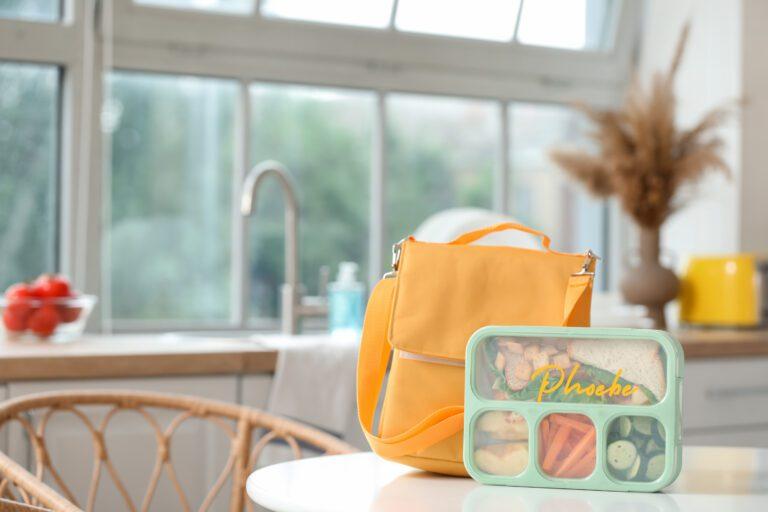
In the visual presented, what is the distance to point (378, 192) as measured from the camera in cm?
294

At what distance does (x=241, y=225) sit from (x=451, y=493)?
1.85 m

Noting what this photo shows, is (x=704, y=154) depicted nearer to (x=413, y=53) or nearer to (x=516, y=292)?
(x=413, y=53)

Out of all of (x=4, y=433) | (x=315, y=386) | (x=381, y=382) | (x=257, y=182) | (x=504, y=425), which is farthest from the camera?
(x=257, y=182)

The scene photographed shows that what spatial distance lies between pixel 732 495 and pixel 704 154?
1805 mm

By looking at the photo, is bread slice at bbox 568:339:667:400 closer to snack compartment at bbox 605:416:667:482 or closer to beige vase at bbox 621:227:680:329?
snack compartment at bbox 605:416:667:482

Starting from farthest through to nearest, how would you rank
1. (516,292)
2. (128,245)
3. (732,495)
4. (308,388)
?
(128,245), (308,388), (516,292), (732,495)

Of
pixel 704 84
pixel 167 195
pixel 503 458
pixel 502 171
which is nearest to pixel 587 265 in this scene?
pixel 503 458

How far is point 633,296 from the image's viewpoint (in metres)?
2.73

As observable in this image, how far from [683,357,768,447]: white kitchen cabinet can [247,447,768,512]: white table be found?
4.36ft

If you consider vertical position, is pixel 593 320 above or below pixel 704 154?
below

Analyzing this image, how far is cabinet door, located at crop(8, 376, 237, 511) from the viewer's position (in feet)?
6.32

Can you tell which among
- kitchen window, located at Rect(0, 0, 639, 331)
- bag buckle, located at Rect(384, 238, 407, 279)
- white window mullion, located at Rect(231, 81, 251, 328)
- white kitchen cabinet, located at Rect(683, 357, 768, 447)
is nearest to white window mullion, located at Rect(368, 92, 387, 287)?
kitchen window, located at Rect(0, 0, 639, 331)

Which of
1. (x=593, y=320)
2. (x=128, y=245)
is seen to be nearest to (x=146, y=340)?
(x=128, y=245)

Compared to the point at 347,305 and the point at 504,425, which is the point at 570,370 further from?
the point at 347,305
